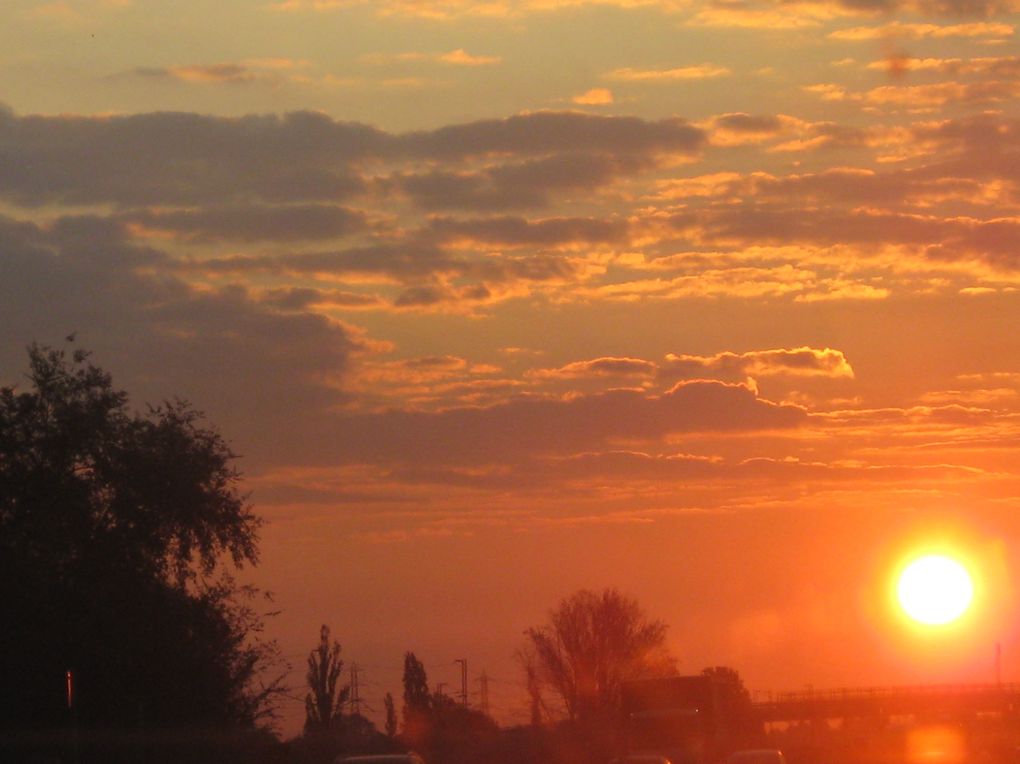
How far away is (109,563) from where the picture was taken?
42.7 m

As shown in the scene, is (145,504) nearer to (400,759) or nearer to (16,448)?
(16,448)

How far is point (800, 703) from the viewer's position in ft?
518

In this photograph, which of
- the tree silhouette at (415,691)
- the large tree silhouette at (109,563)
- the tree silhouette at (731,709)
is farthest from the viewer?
the tree silhouette at (415,691)

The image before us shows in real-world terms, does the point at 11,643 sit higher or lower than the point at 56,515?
lower

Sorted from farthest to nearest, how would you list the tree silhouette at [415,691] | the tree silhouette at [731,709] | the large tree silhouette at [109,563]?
the tree silhouette at [415,691] < the tree silhouette at [731,709] < the large tree silhouette at [109,563]

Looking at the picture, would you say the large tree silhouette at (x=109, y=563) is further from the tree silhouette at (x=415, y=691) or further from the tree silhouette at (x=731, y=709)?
the tree silhouette at (x=415, y=691)

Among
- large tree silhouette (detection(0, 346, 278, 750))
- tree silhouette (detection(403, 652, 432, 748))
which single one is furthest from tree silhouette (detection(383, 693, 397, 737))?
large tree silhouette (detection(0, 346, 278, 750))

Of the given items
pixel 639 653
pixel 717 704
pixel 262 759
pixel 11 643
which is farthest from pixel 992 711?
pixel 11 643

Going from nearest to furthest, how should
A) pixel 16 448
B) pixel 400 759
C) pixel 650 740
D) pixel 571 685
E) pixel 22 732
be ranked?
1. pixel 400 759
2. pixel 22 732
3. pixel 16 448
4. pixel 650 740
5. pixel 571 685

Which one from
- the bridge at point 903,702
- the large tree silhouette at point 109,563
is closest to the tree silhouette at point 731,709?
the large tree silhouette at point 109,563

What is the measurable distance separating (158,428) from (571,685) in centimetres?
7464

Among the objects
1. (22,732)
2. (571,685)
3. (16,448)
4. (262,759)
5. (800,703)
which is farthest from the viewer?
(800,703)

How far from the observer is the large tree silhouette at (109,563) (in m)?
41.3

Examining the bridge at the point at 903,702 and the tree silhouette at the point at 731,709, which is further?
the bridge at the point at 903,702
